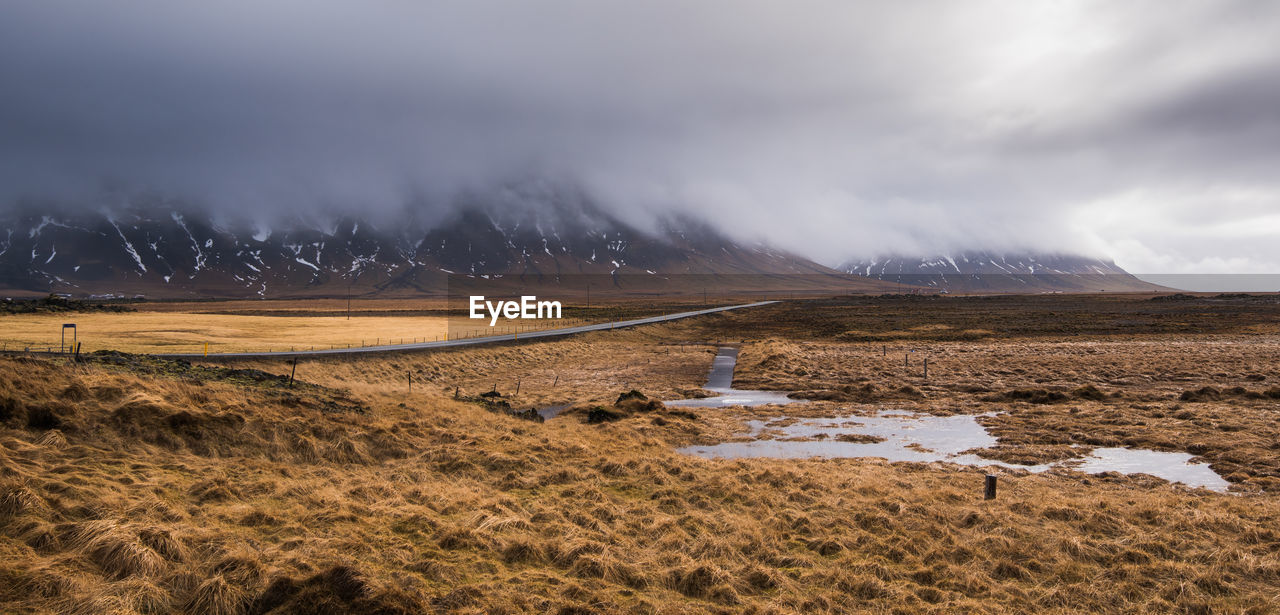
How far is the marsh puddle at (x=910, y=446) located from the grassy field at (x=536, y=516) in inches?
40.0

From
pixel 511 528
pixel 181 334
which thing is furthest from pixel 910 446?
pixel 181 334

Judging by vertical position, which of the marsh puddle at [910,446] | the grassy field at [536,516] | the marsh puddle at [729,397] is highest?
the grassy field at [536,516]

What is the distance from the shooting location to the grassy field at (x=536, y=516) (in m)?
8.59

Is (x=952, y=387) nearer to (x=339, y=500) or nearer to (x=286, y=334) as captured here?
(x=339, y=500)

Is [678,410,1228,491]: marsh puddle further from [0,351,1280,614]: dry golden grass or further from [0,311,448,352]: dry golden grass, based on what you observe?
[0,311,448,352]: dry golden grass

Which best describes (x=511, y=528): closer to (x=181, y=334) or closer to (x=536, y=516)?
(x=536, y=516)

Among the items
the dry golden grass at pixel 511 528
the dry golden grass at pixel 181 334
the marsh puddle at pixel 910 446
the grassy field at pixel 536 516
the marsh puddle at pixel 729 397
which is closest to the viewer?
the dry golden grass at pixel 511 528

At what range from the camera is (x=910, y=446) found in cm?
2223

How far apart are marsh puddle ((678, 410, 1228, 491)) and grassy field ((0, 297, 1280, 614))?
1.02m

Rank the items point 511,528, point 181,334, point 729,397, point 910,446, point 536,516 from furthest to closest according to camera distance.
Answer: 1. point 181,334
2. point 729,397
3. point 910,446
4. point 536,516
5. point 511,528

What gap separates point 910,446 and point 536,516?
15204 mm

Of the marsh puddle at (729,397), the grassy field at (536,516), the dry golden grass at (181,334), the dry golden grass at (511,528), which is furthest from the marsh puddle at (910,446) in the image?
the dry golden grass at (181,334)

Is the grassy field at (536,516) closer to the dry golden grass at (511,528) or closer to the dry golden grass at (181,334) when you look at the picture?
the dry golden grass at (511,528)

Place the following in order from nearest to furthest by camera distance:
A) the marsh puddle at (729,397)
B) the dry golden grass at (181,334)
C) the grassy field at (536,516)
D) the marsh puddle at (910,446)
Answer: the grassy field at (536,516) → the marsh puddle at (910,446) → the marsh puddle at (729,397) → the dry golden grass at (181,334)
